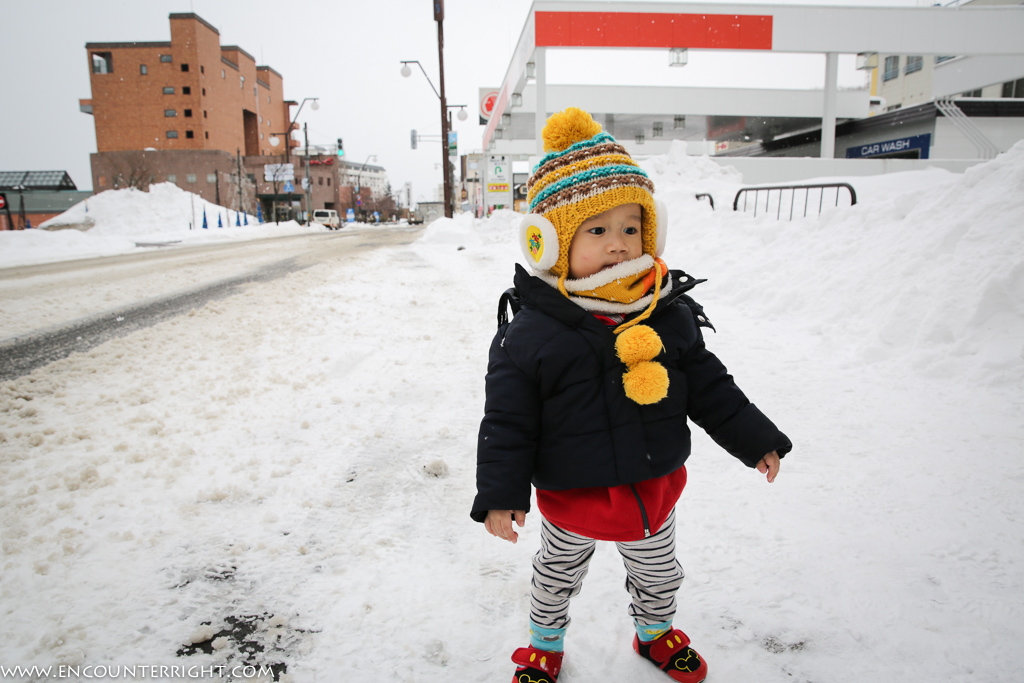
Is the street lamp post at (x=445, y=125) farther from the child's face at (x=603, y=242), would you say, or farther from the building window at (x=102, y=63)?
the building window at (x=102, y=63)

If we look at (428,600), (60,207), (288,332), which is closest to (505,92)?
(288,332)

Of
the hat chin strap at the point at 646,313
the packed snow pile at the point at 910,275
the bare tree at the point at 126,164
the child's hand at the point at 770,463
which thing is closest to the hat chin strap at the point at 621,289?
the hat chin strap at the point at 646,313

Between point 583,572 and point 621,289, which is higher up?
point 621,289

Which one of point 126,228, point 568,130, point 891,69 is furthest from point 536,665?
point 891,69

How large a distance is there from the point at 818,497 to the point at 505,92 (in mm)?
24687

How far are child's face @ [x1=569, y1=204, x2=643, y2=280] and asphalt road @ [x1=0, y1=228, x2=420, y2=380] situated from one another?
479cm

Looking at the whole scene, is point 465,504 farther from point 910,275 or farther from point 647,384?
point 910,275

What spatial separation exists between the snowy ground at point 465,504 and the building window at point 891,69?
5188cm

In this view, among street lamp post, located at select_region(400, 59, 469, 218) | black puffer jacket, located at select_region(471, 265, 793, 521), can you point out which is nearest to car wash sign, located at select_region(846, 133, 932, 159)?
street lamp post, located at select_region(400, 59, 469, 218)

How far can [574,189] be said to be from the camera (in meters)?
1.56

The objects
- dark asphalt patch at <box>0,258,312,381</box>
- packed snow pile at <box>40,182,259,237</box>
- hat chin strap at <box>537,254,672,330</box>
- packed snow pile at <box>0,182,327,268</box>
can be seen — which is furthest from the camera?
packed snow pile at <box>40,182,259,237</box>

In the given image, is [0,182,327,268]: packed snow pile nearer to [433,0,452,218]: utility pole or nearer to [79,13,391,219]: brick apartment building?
[433,0,452,218]: utility pole

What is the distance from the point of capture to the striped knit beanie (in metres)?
1.55

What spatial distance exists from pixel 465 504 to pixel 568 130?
170 centimetres
